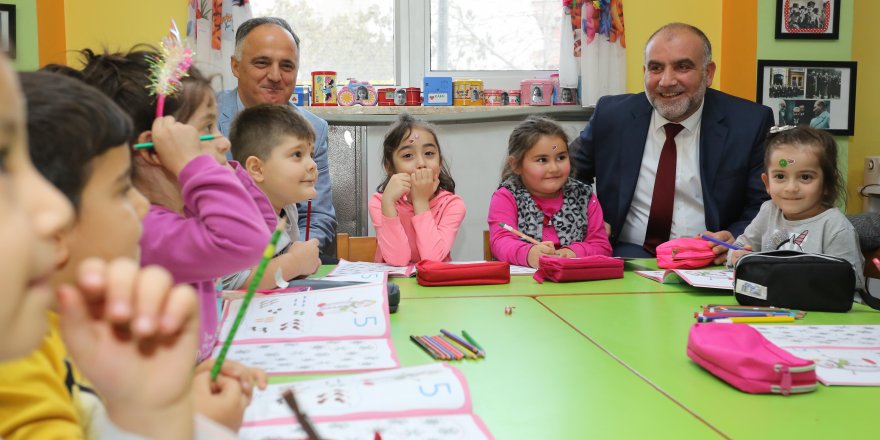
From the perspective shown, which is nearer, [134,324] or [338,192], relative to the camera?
[134,324]

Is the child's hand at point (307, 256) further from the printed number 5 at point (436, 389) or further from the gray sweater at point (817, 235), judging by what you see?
the gray sweater at point (817, 235)

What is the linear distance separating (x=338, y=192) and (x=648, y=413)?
254 centimetres

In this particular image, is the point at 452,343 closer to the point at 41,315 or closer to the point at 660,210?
the point at 41,315

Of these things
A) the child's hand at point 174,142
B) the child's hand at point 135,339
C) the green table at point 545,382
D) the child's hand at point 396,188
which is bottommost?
the green table at point 545,382

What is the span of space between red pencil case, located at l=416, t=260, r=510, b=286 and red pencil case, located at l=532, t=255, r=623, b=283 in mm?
96

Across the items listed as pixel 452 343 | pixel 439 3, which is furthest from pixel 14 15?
pixel 452 343

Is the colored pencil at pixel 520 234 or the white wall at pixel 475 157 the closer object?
the colored pencil at pixel 520 234

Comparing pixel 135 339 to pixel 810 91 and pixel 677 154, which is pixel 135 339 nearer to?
pixel 677 154

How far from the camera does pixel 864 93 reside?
372 cm

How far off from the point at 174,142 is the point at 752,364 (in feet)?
2.73

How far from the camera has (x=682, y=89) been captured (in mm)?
2693

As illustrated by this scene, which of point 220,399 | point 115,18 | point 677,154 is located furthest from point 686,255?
point 115,18

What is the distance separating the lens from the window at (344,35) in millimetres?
3742

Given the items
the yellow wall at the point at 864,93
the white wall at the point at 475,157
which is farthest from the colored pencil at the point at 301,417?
the yellow wall at the point at 864,93
